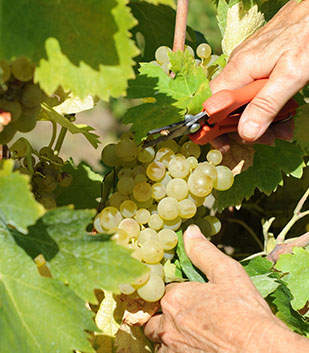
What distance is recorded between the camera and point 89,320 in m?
0.66

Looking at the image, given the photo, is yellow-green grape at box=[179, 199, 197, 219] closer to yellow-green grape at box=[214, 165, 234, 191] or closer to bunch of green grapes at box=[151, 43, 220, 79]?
yellow-green grape at box=[214, 165, 234, 191]

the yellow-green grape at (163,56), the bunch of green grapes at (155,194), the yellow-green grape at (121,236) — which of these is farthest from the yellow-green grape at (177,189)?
the yellow-green grape at (163,56)

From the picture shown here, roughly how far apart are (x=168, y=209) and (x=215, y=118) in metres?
0.17

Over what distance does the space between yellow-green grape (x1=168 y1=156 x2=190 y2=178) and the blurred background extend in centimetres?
321

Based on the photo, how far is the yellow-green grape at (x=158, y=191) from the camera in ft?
2.78

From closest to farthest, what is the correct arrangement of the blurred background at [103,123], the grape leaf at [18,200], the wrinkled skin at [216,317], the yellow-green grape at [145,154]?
the grape leaf at [18,200] → the wrinkled skin at [216,317] → the yellow-green grape at [145,154] → the blurred background at [103,123]

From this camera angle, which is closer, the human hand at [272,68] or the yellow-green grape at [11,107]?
the yellow-green grape at [11,107]

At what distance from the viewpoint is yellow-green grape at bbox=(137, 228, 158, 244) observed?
0.83 metres

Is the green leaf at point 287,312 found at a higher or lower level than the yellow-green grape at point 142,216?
lower

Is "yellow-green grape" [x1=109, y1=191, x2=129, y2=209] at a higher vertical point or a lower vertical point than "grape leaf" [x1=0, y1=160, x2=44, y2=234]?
lower

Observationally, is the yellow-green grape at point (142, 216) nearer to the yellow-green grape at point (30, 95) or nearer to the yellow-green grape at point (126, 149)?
the yellow-green grape at point (126, 149)

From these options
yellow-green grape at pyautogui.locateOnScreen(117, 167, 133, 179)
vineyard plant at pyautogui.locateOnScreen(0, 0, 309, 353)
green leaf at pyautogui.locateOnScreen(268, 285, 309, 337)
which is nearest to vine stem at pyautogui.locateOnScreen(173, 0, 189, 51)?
vineyard plant at pyautogui.locateOnScreen(0, 0, 309, 353)

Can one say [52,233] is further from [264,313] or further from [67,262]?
[264,313]

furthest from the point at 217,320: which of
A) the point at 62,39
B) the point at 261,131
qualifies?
the point at 62,39
